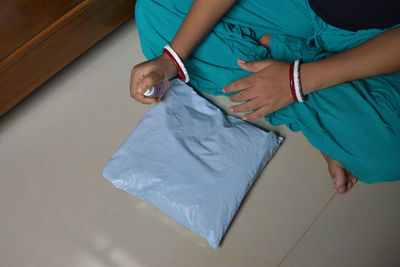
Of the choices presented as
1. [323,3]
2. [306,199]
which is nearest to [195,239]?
[306,199]

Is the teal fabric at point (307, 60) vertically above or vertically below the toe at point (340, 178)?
above

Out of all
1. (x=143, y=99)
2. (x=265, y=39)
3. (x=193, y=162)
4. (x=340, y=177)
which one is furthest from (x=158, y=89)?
(x=340, y=177)

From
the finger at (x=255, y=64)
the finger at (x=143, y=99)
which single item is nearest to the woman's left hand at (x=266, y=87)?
the finger at (x=255, y=64)

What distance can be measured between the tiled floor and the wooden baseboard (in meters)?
0.16

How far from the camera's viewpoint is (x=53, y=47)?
110 cm

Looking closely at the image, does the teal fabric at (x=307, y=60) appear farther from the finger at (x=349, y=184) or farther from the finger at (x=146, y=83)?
the finger at (x=146, y=83)

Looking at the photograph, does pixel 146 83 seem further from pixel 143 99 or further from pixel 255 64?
pixel 255 64

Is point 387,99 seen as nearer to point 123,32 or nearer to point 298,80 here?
point 298,80

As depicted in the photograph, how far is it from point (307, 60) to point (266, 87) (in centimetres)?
16

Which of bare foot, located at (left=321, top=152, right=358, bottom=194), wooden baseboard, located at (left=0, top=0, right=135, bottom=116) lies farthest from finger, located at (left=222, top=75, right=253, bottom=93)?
wooden baseboard, located at (left=0, top=0, right=135, bottom=116)

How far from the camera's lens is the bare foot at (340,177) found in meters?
0.93

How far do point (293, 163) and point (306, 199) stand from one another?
115mm

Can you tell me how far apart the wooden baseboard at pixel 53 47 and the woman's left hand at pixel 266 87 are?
59cm

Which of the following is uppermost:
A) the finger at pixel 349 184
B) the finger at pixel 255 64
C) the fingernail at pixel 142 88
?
the fingernail at pixel 142 88
